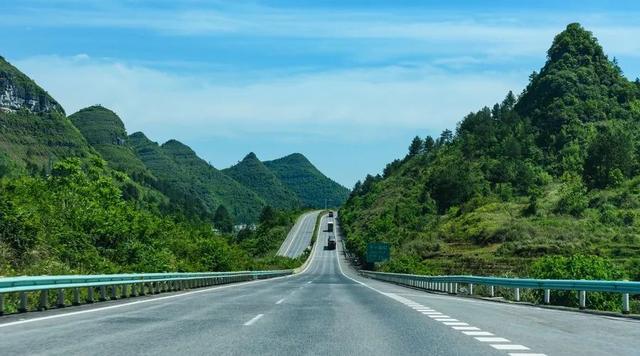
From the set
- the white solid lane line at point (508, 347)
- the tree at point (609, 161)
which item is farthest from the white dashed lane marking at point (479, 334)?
the tree at point (609, 161)

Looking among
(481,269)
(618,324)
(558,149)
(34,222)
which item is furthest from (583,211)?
(618,324)

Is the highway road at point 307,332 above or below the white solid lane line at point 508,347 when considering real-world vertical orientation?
below

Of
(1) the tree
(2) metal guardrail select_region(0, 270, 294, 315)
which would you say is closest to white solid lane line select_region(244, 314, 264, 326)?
(2) metal guardrail select_region(0, 270, 294, 315)

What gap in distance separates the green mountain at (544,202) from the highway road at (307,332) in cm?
1737

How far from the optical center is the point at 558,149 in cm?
17838

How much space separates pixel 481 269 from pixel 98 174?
4552 cm

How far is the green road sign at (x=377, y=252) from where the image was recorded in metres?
115

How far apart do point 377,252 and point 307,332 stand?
4068 inches

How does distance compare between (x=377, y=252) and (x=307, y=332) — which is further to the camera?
(x=377, y=252)

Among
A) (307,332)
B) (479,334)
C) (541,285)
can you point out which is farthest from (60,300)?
(541,285)

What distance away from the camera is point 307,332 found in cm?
1356

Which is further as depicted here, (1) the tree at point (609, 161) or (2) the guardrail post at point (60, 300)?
(1) the tree at point (609, 161)

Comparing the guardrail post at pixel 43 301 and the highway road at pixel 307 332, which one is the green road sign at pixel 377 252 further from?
the guardrail post at pixel 43 301

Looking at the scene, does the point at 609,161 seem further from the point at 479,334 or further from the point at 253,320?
the point at 479,334
